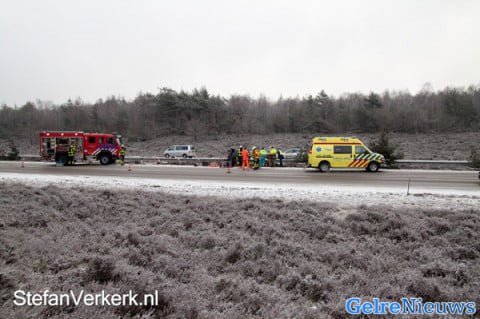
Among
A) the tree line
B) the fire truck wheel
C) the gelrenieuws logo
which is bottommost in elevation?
the gelrenieuws logo

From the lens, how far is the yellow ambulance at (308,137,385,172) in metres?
19.9

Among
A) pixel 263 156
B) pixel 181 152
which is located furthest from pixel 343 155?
pixel 181 152

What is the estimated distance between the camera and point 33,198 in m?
10.1

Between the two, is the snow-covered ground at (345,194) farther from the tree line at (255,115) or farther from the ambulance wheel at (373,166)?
the tree line at (255,115)

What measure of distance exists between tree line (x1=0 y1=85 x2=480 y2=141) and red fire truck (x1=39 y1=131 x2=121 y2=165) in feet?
95.3

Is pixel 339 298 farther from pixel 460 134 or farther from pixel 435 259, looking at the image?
pixel 460 134

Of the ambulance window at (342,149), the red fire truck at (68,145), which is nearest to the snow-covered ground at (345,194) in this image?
the ambulance window at (342,149)

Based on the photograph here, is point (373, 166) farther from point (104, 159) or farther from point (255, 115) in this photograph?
point (255, 115)

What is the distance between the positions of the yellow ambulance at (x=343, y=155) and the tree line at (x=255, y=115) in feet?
121

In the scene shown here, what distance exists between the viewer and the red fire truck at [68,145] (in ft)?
78.9

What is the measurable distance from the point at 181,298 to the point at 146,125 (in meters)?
59.9

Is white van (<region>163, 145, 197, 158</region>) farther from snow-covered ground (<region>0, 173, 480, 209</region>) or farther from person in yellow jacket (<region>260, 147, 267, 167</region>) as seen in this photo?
snow-covered ground (<region>0, 173, 480, 209</region>)

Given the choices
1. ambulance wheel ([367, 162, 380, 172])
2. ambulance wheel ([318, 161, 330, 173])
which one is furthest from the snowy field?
ambulance wheel ([318, 161, 330, 173])

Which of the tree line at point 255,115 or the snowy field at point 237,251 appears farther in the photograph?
the tree line at point 255,115
